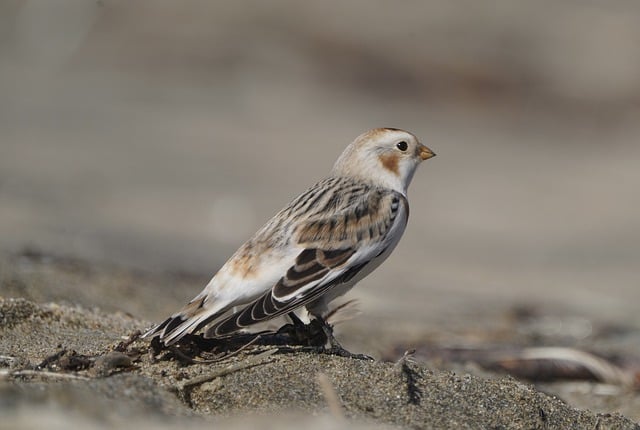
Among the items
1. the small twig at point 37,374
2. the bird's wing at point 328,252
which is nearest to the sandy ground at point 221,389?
→ the small twig at point 37,374

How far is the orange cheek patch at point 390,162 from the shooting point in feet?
15.5

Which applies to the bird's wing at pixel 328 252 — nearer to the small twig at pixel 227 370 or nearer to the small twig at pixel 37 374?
the small twig at pixel 227 370

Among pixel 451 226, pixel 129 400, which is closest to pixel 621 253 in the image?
pixel 451 226

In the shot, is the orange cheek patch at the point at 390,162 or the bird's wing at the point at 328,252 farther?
the orange cheek patch at the point at 390,162

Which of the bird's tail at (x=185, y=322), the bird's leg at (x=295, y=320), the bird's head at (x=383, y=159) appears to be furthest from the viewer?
the bird's head at (x=383, y=159)

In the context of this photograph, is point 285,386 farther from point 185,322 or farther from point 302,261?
point 302,261

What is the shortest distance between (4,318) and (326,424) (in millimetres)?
1897

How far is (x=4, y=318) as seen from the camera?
13.1 ft

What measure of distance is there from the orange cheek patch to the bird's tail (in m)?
1.25

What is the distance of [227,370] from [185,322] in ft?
1.03

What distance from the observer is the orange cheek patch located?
471 centimetres

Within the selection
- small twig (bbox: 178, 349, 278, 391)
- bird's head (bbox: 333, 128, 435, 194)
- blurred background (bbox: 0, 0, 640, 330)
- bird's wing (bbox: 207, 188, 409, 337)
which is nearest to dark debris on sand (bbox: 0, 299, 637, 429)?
small twig (bbox: 178, 349, 278, 391)

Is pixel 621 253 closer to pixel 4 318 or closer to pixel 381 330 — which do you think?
pixel 381 330

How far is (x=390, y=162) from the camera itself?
473 cm
